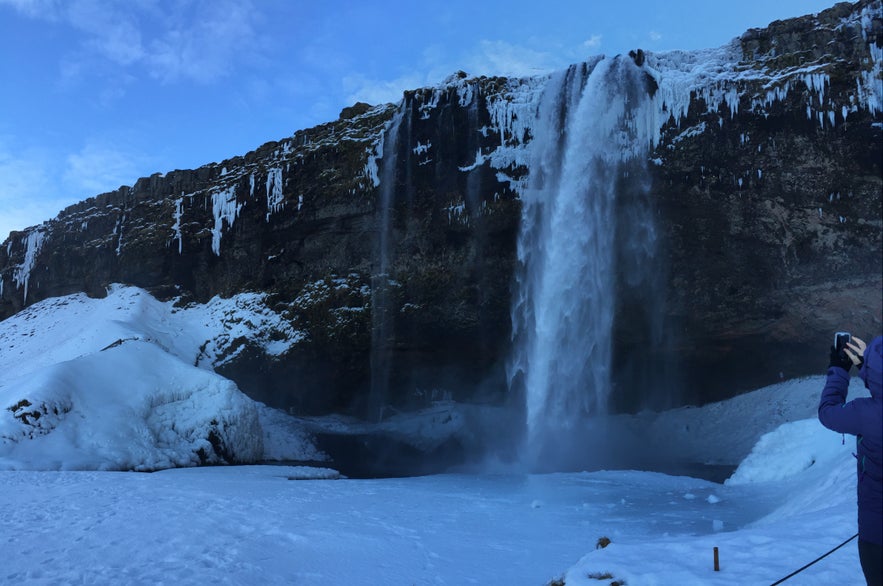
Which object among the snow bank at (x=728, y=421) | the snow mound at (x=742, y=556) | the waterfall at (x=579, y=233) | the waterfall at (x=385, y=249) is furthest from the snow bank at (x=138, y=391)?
the snow bank at (x=728, y=421)

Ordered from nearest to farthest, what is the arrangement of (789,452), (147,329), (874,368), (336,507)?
1. (874,368)
2. (336,507)
3. (789,452)
4. (147,329)

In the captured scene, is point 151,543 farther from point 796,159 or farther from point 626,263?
point 796,159

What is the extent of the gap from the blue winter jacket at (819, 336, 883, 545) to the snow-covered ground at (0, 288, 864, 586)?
1.42 metres

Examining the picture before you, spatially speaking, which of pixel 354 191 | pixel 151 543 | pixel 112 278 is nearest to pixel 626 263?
pixel 354 191

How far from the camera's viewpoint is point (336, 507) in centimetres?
1173

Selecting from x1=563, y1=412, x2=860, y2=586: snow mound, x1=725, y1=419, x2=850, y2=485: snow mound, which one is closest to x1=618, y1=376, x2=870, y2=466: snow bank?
x1=725, y1=419, x2=850, y2=485: snow mound

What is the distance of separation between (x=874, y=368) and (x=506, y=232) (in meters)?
23.3

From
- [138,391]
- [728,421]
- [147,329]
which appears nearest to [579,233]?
[728,421]

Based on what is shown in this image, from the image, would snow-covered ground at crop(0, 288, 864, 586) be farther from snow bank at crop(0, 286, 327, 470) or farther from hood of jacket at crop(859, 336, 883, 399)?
hood of jacket at crop(859, 336, 883, 399)

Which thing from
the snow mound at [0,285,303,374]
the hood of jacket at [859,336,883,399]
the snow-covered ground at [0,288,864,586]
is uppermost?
the snow mound at [0,285,303,374]

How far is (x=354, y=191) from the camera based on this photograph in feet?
95.5

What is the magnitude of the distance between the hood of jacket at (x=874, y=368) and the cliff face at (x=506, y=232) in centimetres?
2234

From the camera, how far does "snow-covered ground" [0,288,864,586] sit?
5.90 meters

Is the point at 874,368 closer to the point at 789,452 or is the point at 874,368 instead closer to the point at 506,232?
the point at 789,452
